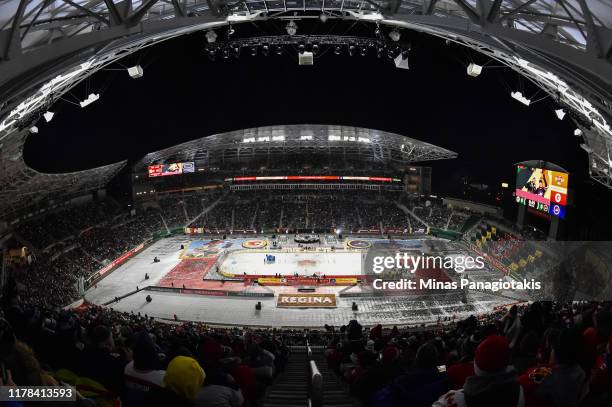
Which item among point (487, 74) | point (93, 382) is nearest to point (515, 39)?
point (93, 382)

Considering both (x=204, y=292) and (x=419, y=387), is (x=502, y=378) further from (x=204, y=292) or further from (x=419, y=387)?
(x=204, y=292)

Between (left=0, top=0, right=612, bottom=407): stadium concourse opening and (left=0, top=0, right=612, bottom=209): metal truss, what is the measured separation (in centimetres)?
6

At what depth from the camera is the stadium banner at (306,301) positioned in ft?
81.3

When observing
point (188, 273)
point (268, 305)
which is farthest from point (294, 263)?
point (188, 273)

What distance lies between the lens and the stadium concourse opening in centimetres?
348

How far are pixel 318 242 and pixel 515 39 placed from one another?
36.8m

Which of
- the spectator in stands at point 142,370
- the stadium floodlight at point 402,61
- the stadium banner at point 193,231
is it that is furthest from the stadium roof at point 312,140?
the spectator in stands at point 142,370

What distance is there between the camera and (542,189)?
29.1 metres

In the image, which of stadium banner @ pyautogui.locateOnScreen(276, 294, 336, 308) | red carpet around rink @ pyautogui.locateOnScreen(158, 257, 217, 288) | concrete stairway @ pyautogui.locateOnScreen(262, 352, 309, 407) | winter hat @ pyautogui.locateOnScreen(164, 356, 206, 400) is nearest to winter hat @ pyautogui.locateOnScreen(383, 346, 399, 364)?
concrete stairway @ pyautogui.locateOnScreen(262, 352, 309, 407)

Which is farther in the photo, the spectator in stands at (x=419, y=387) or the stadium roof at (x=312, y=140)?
the stadium roof at (x=312, y=140)

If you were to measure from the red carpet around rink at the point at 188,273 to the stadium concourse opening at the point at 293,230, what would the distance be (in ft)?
1.12

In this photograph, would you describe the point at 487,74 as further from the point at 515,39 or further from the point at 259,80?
the point at 515,39

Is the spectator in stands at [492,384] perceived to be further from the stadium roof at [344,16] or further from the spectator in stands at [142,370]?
the stadium roof at [344,16]

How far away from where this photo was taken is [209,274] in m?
31.6
